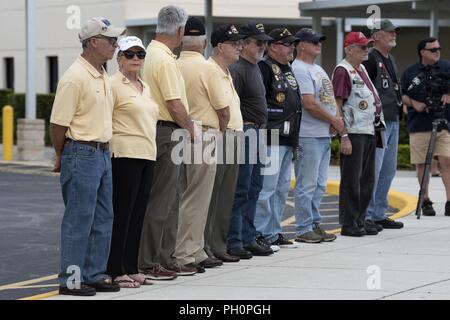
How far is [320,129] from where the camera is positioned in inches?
448

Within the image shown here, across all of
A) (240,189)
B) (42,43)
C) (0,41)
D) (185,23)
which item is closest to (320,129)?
(240,189)

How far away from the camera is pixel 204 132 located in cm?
957

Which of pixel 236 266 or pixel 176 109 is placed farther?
pixel 236 266

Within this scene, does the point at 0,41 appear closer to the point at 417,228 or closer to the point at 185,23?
the point at 417,228

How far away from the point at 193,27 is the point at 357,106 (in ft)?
9.13

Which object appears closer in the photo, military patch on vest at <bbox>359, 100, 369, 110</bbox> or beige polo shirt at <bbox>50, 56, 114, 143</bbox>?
beige polo shirt at <bbox>50, 56, 114, 143</bbox>

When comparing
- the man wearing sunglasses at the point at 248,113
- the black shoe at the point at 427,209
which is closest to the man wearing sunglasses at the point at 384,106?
the black shoe at the point at 427,209

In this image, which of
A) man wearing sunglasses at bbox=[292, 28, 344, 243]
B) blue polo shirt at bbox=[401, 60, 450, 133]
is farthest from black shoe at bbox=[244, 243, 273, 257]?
blue polo shirt at bbox=[401, 60, 450, 133]

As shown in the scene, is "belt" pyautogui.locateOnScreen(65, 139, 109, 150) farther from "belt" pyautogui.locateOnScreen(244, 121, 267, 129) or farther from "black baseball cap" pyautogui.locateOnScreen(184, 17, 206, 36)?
"belt" pyautogui.locateOnScreen(244, 121, 267, 129)

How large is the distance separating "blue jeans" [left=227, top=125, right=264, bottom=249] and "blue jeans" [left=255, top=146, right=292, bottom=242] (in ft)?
0.78

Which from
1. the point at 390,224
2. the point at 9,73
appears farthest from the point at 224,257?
the point at 9,73

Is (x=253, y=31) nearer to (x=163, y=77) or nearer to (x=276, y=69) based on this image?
(x=276, y=69)

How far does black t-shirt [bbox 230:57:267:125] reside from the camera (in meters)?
10.3
